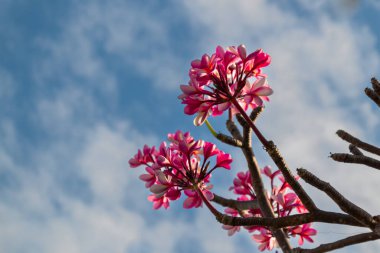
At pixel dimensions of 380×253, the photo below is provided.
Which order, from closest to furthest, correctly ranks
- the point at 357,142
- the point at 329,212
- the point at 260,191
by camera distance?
the point at 329,212 < the point at 357,142 < the point at 260,191

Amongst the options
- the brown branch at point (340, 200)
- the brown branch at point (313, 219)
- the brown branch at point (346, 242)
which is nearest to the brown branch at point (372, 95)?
the brown branch at point (340, 200)

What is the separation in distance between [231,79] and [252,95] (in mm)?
232

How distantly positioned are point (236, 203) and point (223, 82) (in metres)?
2.30

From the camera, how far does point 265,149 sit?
3102mm

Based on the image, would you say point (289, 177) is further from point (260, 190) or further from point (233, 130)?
point (233, 130)

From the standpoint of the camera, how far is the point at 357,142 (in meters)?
3.58

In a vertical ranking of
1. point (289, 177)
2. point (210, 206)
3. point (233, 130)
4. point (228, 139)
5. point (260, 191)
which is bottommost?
point (289, 177)

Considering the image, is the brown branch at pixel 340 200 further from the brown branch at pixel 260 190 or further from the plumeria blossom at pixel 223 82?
the brown branch at pixel 260 190

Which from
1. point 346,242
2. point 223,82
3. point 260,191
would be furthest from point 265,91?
point 260,191

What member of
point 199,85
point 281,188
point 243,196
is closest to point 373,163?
point 199,85

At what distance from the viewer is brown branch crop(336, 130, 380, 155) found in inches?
137

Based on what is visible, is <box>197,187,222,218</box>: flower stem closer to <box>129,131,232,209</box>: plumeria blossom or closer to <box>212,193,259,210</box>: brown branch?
<box>129,131,232,209</box>: plumeria blossom

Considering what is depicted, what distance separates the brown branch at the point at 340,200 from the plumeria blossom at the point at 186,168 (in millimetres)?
949

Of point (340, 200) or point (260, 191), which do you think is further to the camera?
point (260, 191)
